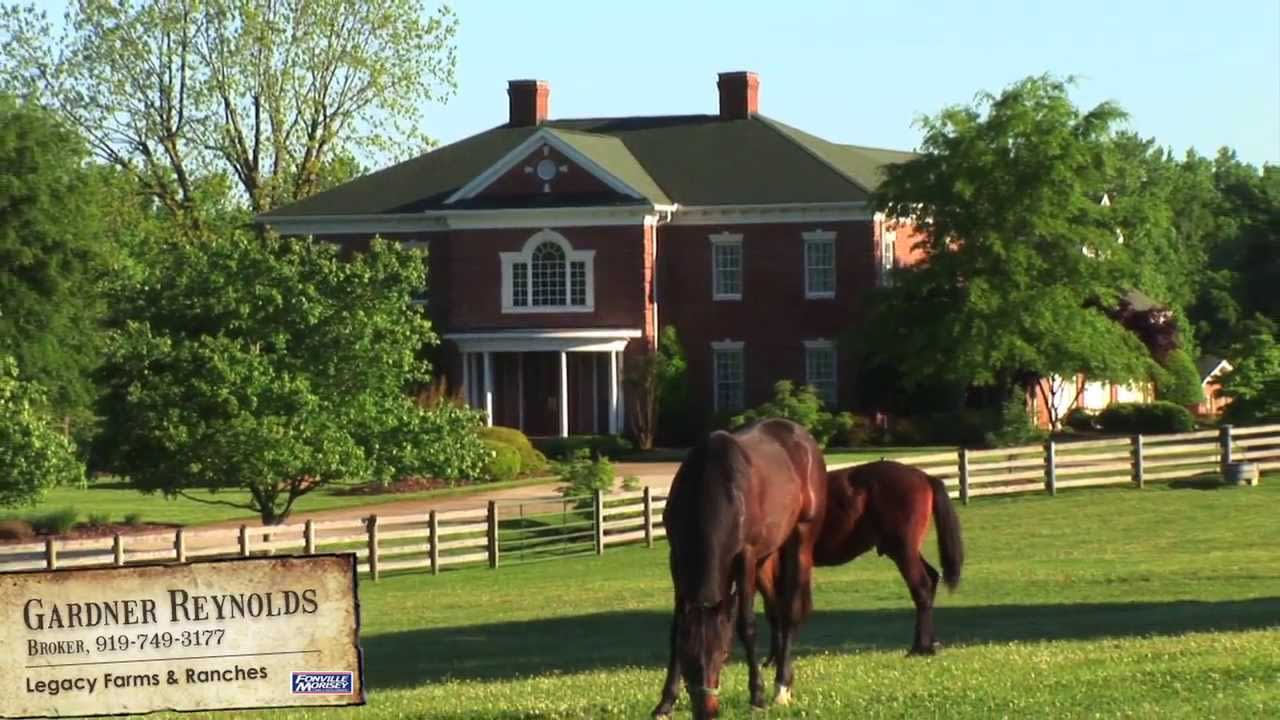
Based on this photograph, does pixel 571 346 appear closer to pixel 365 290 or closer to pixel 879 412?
pixel 879 412

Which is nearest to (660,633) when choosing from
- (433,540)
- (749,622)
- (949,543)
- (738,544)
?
(949,543)

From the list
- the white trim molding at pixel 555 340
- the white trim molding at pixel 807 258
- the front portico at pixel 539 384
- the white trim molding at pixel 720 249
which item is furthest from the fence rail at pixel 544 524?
the front portico at pixel 539 384

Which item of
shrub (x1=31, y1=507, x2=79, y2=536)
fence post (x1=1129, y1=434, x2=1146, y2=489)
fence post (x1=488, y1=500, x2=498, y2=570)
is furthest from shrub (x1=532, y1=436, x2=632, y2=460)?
fence post (x1=488, y1=500, x2=498, y2=570)

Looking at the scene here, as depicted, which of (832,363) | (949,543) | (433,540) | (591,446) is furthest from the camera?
(832,363)

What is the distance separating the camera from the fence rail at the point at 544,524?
32844 mm

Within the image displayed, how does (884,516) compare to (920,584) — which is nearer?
(920,584)

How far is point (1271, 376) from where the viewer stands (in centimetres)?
5119

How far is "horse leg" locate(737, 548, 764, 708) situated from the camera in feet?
42.1

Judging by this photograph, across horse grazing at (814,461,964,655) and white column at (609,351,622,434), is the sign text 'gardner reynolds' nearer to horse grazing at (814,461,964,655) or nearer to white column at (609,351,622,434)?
horse grazing at (814,461,964,655)

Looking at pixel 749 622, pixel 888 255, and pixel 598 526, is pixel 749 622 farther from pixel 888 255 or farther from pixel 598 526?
pixel 888 255

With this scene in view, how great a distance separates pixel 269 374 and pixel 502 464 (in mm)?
18998

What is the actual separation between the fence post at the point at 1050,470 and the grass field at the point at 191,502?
8.87 metres

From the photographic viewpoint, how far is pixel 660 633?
2428cm

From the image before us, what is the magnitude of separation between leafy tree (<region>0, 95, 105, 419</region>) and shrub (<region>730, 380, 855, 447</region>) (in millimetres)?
15615
